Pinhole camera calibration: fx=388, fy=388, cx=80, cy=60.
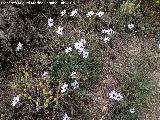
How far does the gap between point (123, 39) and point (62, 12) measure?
962mm

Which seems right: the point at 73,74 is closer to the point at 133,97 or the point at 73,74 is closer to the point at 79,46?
the point at 79,46

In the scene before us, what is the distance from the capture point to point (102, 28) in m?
5.61

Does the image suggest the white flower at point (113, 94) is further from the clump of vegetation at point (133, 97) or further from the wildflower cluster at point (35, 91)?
the wildflower cluster at point (35, 91)

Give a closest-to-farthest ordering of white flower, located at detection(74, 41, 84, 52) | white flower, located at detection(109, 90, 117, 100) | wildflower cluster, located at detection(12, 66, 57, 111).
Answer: wildflower cluster, located at detection(12, 66, 57, 111) < white flower, located at detection(109, 90, 117, 100) < white flower, located at detection(74, 41, 84, 52)

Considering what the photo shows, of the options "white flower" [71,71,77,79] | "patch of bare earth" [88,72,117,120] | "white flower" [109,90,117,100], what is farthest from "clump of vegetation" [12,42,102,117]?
"white flower" [109,90,117,100]

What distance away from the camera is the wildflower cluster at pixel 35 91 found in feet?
15.8

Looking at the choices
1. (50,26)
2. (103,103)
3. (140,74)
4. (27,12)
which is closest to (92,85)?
(103,103)

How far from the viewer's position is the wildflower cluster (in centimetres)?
481

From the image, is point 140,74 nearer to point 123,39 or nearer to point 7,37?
point 123,39

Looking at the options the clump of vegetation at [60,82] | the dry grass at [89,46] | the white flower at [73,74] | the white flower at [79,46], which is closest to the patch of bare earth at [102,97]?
the dry grass at [89,46]

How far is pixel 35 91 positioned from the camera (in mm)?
4941

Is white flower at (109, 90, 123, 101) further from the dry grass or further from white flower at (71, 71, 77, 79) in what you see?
white flower at (71, 71, 77, 79)

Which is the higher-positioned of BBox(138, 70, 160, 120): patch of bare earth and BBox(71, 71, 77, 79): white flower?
BBox(71, 71, 77, 79): white flower

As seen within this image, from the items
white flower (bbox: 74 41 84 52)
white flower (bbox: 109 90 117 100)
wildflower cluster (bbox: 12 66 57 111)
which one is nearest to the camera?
wildflower cluster (bbox: 12 66 57 111)
